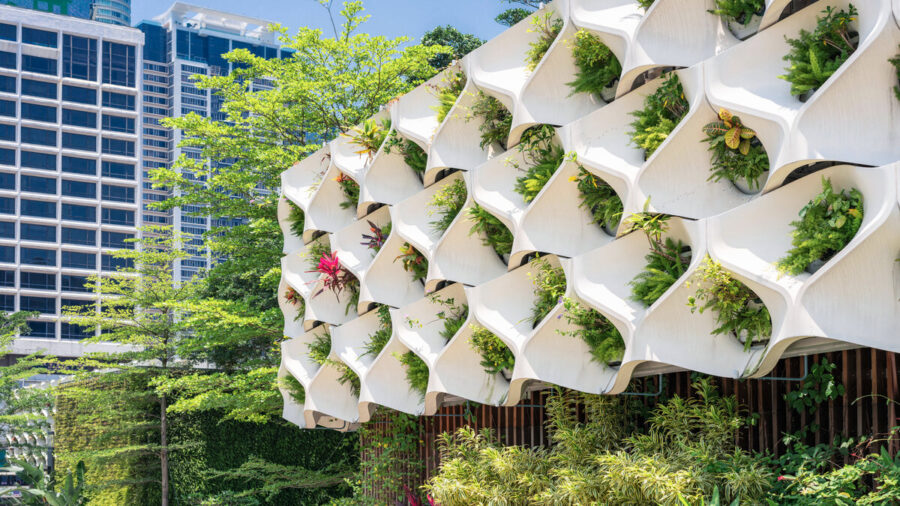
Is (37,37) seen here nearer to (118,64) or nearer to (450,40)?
(118,64)

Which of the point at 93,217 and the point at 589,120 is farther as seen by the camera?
the point at 93,217

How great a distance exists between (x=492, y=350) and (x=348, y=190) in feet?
11.5

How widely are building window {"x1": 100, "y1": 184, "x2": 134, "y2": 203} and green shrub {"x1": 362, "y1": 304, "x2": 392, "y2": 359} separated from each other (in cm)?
5793

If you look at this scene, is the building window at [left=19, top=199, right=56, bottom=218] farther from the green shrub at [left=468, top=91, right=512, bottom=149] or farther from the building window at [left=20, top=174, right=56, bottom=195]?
→ the green shrub at [left=468, top=91, right=512, bottom=149]

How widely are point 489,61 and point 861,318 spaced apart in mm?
4036

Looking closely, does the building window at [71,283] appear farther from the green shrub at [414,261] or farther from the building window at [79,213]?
the green shrub at [414,261]

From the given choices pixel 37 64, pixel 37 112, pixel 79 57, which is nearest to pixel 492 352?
pixel 37 112

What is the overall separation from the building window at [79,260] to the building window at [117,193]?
417 cm

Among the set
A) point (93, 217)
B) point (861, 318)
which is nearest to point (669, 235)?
point (861, 318)

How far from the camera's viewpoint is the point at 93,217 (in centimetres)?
6200

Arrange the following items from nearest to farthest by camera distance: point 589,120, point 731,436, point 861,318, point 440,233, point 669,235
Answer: point 861,318 < point 731,436 < point 669,235 < point 589,120 < point 440,233

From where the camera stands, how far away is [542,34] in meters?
7.06

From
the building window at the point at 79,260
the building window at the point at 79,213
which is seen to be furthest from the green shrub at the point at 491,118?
the building window at the point at 79,213

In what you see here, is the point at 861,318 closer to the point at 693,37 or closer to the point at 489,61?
the point at 693,37
